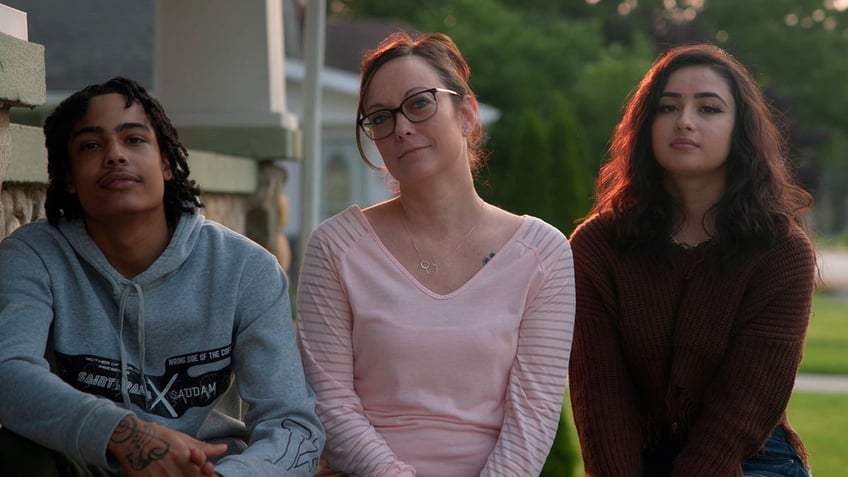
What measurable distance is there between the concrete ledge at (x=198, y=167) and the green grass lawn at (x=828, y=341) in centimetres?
585

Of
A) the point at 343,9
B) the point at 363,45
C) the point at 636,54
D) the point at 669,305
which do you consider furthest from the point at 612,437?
the point at 343,9

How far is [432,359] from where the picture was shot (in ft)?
9.54

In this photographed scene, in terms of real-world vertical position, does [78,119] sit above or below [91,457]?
above

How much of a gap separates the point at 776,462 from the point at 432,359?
98 centimetres

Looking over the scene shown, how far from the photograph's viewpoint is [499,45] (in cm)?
2756

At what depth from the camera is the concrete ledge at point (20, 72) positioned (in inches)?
108

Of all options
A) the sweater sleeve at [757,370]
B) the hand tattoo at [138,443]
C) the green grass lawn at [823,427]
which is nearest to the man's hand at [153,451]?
the hand tattoo at [138,443]

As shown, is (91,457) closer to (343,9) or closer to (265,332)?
(265,332)

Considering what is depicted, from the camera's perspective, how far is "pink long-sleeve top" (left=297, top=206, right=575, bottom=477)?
114 inches

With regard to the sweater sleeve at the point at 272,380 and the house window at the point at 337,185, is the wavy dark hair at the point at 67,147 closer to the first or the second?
the sweater sleeve at the point at 272,380

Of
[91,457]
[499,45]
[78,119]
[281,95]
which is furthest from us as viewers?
[499,45]

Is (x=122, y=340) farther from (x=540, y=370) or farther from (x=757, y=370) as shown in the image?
(x=757, y=370)

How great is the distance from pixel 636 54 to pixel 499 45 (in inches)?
165

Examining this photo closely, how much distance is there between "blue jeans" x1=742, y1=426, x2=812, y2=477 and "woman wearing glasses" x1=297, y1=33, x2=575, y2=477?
22.1 inches
